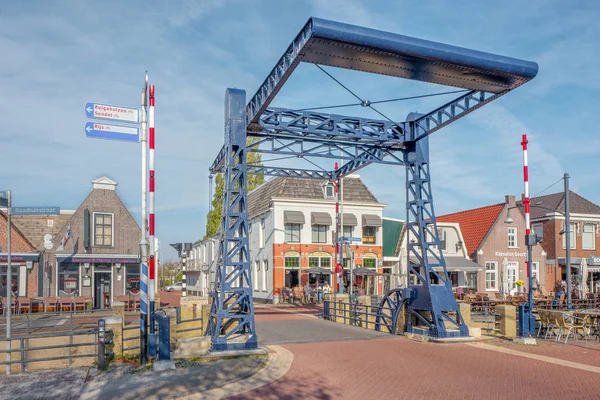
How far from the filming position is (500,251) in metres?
38.8

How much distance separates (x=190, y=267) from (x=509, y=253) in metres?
29.4

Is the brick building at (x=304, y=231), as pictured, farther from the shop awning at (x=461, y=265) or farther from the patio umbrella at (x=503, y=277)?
the patio umbrella at (x=503, y=277)

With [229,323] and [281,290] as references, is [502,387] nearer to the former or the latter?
[229,323]

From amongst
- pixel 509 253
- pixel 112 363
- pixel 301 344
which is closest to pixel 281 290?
pixel 509 253

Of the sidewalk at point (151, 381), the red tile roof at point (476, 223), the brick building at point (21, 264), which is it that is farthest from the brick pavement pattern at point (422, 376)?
the red tile roof at point (476, 223)

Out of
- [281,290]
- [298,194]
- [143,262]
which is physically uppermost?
[298,194]

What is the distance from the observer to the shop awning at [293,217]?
34188 mm

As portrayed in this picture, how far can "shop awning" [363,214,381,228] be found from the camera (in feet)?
118

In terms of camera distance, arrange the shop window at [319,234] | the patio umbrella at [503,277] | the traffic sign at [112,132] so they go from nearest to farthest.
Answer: the traffic sign at [112,132]
the shop window at [319,234]
the patio umbrella at [503,277]

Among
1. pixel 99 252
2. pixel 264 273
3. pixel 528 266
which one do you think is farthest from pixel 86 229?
pixel 528 266

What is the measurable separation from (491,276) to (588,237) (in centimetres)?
840

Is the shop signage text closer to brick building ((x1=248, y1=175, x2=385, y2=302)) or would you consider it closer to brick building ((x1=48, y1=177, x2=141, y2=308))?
brick building ((x1=248, y1=175, x2=385, y2=302))

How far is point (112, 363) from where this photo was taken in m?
12.3

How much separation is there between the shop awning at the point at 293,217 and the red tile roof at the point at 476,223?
12.6m
